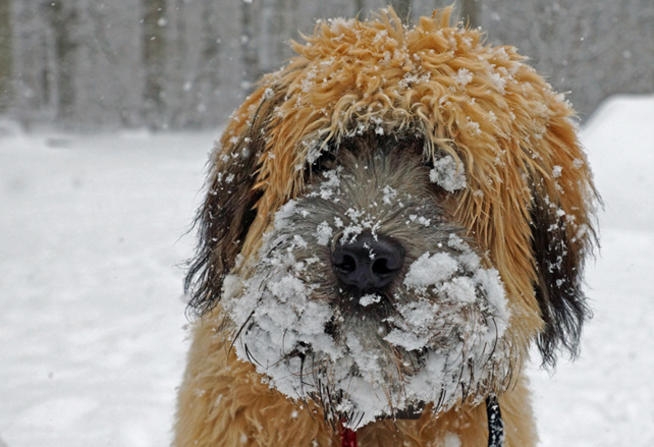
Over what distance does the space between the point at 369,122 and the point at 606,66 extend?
29.0m

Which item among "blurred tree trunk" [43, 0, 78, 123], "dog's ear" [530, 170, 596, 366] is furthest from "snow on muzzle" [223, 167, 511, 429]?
"blurred tree trunk" [43, 0, 78, 123]

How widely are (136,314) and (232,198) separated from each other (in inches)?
176

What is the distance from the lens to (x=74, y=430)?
14.5 feet

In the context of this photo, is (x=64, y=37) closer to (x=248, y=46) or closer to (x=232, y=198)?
(x=248, y=46)

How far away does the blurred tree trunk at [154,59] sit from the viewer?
20.3 m

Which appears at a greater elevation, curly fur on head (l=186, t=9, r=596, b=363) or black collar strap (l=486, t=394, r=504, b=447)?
curly fur on head (l=186, t=9, r=596, b=363)

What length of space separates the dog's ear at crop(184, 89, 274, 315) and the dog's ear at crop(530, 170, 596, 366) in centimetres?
94

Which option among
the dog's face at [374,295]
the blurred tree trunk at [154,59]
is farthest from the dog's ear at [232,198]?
the blurred tree trunk at [154,59]

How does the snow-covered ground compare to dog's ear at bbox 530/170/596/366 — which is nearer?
dog's ear at bbox 530/170/596/366

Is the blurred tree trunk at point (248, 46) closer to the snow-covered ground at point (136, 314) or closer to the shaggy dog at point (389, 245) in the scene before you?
the snow-covered ground at point (136, 314)

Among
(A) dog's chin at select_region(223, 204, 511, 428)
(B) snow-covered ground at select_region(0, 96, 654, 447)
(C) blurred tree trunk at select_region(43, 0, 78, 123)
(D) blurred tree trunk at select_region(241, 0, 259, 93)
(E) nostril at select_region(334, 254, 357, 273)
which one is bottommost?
(C) blurred tree trunk at select_region(43, 0, 78, 123)

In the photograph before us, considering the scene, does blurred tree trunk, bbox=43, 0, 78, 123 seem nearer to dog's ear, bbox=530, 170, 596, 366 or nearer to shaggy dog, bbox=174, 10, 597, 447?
shaggy dog, bbox=174, 10, 597, 447

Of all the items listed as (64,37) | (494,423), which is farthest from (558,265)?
(64,37)

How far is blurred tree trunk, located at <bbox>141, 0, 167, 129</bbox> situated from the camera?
20281mm
